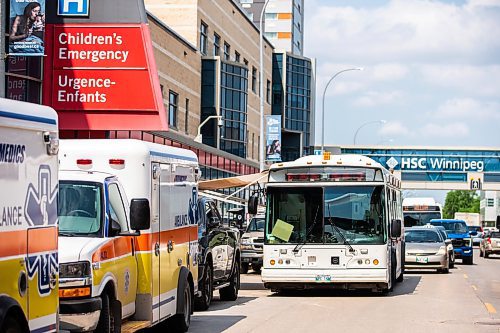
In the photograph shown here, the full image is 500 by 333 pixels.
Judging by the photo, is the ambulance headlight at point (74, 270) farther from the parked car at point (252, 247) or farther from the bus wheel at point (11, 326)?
the parked car at point (252, 247)

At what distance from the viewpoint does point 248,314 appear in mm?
17641

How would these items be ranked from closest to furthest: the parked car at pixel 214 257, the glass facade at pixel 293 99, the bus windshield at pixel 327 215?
the parked car at pixel 214 257
the bus windshield at pixel 327 215
the glass facade at pixel 293 99

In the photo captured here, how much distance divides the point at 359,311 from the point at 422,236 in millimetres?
15494

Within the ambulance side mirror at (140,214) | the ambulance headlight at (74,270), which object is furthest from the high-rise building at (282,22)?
the ambulance headlight at (74,270)

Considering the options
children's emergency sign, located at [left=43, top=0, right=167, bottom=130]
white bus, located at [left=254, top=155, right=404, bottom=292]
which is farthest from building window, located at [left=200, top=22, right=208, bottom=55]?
white bus, located at [left=254, top=155, right=404, bottom=292]

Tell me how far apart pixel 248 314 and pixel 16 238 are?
974 cm

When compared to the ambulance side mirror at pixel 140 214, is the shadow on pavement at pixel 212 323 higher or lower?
lower

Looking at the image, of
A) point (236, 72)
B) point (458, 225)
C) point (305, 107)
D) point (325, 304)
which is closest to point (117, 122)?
point (325, 304)

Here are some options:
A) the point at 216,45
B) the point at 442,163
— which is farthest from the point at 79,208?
the point at 442,163

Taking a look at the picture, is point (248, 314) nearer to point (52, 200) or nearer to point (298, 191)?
point (298, 191)

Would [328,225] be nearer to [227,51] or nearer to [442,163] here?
[227,51]

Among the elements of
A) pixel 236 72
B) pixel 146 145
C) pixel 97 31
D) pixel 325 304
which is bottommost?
pixel 325 304

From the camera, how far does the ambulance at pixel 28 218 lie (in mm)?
8109

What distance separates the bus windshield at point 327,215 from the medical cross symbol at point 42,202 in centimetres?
1254
